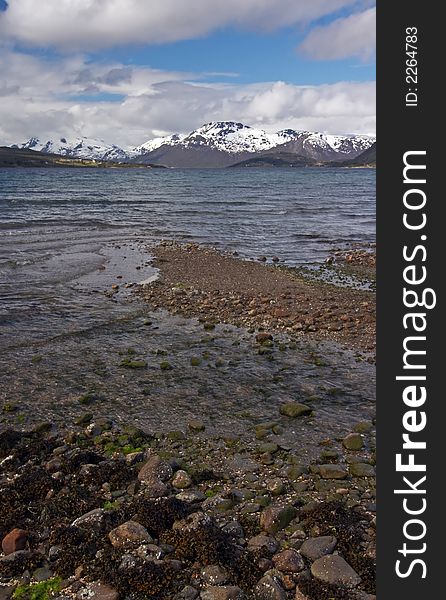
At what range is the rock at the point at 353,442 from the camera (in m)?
10.1

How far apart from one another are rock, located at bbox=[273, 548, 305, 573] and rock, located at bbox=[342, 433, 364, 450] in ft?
11.8

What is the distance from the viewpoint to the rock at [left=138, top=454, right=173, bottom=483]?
29.2ft

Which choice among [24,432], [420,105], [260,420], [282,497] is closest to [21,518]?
[24,432]

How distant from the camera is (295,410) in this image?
11.6 m

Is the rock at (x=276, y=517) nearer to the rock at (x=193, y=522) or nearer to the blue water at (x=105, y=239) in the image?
the rock at (x=193, y=522)

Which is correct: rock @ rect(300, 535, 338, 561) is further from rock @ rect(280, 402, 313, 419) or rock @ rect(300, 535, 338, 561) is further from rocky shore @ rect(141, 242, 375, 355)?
rocky shore @ rect(141, 242, 375, 355)

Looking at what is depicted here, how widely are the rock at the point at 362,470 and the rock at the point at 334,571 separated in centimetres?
251

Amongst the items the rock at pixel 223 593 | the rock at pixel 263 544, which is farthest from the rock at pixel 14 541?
the rock at pixel 263 544

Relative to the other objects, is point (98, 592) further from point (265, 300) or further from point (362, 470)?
point (265, 300)

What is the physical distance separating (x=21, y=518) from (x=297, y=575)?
4.36m

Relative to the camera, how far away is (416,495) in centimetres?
375

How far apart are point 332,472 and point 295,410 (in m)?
2.61

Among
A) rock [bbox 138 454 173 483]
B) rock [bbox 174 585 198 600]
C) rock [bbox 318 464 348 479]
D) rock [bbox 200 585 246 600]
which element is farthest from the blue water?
rock [bbox 200 585 246 600]

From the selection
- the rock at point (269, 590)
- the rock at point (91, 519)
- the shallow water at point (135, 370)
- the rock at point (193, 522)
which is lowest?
the rock at point (269, 590)
